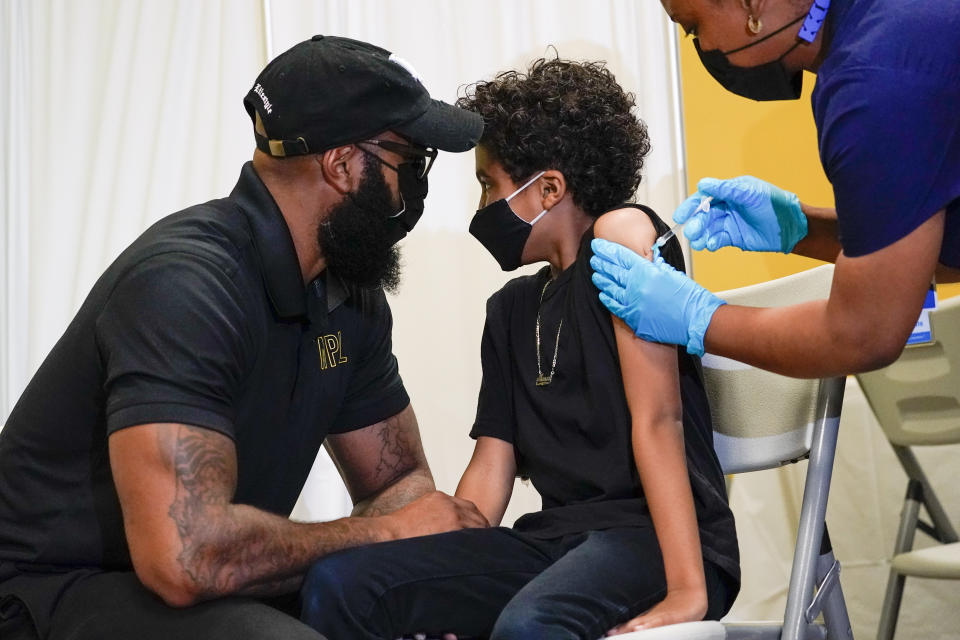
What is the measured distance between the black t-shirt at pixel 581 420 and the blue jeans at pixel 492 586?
2.0 inches

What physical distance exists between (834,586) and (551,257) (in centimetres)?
73

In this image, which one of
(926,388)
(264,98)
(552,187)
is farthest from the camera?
(926,388)

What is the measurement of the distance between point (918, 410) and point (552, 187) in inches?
43.3

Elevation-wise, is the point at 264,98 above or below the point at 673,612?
above

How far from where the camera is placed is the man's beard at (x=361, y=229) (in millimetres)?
1601

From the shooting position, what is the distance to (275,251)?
153cm

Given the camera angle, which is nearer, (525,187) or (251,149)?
(525,187)

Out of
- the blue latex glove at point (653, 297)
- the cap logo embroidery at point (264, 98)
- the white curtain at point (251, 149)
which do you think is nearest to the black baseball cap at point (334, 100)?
the cap logo embroidery at point (264, 98)

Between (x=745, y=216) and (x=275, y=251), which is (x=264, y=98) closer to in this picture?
(x=275, y=251)

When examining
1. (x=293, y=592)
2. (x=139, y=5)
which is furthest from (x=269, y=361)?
(x=139, y=5)

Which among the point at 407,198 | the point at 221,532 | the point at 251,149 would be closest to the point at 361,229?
the point at 407,198

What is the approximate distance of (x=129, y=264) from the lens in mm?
1392

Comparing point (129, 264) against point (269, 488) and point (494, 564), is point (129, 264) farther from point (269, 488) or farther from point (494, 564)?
point (494, 564)

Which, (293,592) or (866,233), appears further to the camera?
(293,592)
